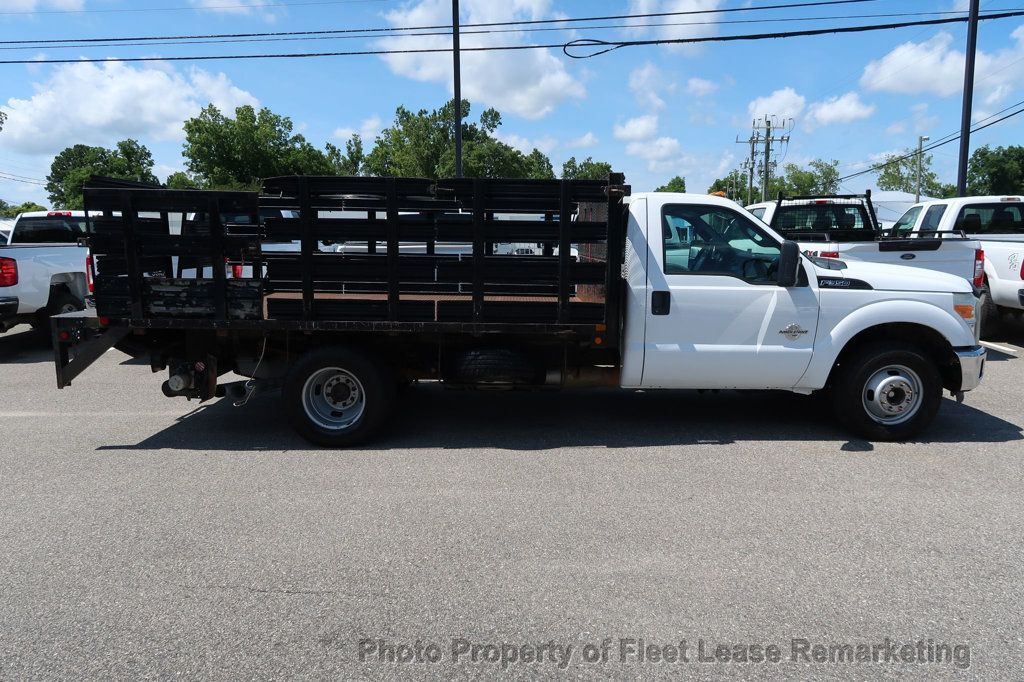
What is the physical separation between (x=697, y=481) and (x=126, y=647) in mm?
3557

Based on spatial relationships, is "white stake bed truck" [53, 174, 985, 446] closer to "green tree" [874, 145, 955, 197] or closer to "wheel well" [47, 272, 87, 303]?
"wheel well" [47, 272, 87, 303]

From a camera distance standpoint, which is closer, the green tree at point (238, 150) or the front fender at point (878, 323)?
the front fender at point (878, 323)

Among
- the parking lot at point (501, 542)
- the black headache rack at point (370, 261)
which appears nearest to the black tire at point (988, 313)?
the parking lot at point (501, 542)

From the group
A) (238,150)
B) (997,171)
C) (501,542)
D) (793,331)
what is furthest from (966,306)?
(997,171)

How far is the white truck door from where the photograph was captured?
5562mm

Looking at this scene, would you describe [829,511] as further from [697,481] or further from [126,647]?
[126,647]

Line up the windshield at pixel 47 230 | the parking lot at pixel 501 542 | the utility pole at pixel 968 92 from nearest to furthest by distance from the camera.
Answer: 1. the parking lot at pixel 501 542
2. the windshield at pixel 47 230
3. the utility pole at pixel 968 92

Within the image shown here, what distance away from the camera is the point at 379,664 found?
288cm

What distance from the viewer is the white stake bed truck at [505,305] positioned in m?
5.38

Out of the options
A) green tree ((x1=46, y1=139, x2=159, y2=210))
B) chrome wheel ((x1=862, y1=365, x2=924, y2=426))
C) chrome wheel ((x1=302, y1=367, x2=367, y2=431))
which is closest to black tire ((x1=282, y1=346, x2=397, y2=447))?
chrome wheel ((x1=302, y1=367, x2=367, y2=431))

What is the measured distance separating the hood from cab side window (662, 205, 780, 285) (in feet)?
1.59

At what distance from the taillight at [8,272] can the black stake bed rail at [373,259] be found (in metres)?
5.46

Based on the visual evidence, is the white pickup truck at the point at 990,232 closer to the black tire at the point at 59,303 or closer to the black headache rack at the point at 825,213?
the black headache rack at the point at 825,213

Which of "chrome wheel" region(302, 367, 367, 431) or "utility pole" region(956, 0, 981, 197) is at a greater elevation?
"utility pole" region(956, 0, 981, 197)
